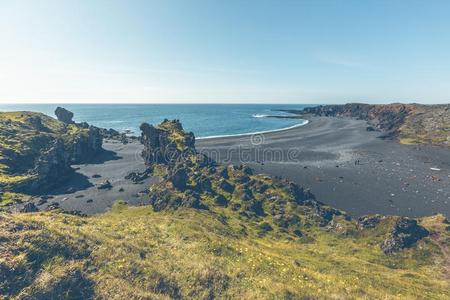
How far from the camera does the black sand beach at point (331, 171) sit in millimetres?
64625

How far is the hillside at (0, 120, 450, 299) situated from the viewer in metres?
17.0

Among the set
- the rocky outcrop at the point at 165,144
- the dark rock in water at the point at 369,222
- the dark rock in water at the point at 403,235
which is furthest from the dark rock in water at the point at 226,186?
the dark rock in water at the point at 403,235

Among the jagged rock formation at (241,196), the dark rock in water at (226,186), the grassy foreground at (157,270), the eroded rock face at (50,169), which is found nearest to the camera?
the grassy foreground at (157,270)

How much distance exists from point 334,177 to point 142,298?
76664 mm

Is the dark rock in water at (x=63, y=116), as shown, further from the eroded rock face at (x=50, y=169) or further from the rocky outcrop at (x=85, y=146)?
the eroded rock face at (x=50, y=169)

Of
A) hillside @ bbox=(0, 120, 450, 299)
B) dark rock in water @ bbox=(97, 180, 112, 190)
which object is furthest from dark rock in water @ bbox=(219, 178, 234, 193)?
dark rock in water @ bbox=(97, 180, 112, 190)

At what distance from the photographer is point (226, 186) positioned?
6438 centimetres

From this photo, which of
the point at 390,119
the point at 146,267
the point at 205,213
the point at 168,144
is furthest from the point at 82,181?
the point at 390,119

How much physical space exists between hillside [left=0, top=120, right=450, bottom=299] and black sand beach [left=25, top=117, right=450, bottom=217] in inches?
651

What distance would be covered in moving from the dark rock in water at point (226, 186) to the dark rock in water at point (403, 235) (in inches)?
1264

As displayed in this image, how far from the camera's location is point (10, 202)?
6303 centimetres

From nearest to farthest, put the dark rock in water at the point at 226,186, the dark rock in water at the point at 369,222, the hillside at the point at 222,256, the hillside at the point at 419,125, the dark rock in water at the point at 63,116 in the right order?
the hillside at the point at 222,256, the dark rock in water at the point at 369,222, the dark rock in water at the point at 226,186, the hillside at the point at 419,125, the dark rock in water at the point at 63,116

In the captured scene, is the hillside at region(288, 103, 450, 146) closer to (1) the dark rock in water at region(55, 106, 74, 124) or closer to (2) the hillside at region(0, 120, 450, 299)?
(2) the hillside at region(0, 120, 450, 299)

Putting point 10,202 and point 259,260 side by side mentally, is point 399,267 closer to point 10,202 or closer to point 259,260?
point 259,260
